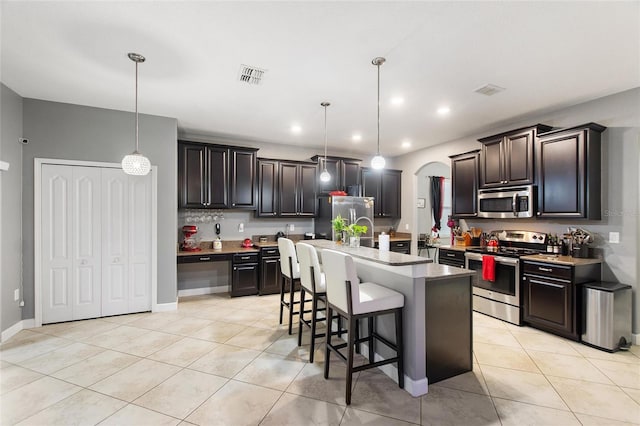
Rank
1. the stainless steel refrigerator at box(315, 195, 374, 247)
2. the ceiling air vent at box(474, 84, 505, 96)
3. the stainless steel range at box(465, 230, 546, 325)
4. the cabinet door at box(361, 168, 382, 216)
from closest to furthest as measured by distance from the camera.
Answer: the ceiling air vent at box(474, 84, 505, 96)
the stainless steel range at box(465, 230, 546, 325)
the stainless steel refrigerator at box(315, 195, 374, 247)
the cabinet door at box(361, 168, 382, 216)

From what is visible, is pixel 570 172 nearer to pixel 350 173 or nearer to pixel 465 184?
pixel 465 184

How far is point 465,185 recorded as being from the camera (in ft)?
16.5

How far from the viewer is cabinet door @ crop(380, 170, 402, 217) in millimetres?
6770

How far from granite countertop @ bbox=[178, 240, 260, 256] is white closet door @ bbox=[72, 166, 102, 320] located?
1.10 meters

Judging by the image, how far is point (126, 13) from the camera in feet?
7.13

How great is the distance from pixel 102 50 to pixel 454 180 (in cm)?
501

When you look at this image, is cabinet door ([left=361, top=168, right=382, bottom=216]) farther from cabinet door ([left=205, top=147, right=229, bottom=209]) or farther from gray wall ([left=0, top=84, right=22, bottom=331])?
gray wall ([left=0, top=84, right=22, bottom=331])

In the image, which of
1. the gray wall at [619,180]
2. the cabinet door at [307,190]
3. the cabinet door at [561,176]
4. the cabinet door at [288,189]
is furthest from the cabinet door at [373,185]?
the gray wall at [619,180]

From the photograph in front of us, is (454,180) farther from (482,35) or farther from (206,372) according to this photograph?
(206,372)

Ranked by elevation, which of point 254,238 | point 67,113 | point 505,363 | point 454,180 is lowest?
point 505,363

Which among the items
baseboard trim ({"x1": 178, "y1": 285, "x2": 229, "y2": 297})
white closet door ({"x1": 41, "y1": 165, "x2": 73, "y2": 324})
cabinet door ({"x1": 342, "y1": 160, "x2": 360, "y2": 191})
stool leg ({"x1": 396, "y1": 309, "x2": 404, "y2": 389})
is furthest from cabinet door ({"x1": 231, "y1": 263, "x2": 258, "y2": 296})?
stool leg ({"x1": 396, "y1": 309, "x2": 404, "y2": 389})

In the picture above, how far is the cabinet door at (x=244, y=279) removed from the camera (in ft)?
16.7

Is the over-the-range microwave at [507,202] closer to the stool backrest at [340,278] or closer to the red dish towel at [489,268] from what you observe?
the red dish towel at [489,268]

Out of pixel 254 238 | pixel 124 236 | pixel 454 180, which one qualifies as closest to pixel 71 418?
pixel 124 236
